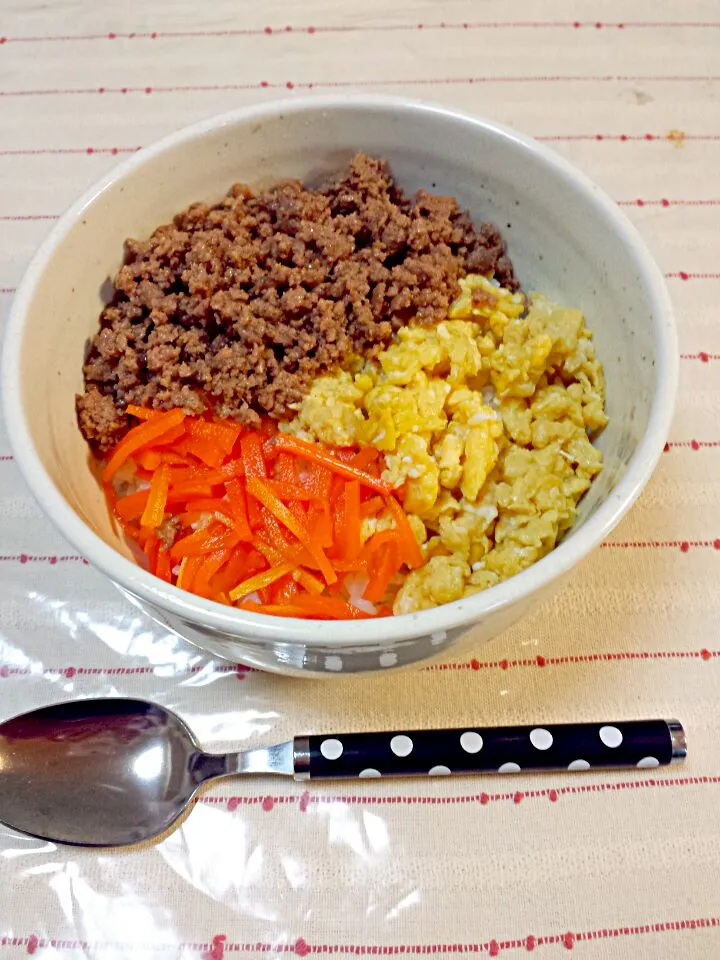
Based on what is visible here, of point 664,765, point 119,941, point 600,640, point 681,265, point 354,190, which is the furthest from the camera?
point 681,265

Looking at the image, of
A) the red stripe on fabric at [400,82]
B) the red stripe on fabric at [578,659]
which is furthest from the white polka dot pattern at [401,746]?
the red stripe on fabric at [400,82]

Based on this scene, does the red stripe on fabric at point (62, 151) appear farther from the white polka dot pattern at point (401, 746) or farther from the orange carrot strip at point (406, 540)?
the white polka dot pattern at point (401, 746)

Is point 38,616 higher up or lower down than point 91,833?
higher up

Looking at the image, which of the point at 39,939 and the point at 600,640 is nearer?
the point at 39,939

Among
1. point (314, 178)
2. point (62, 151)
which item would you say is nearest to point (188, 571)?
point (314, 178)

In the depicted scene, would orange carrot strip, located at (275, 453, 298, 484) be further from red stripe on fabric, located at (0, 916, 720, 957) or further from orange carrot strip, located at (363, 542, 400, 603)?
red stripe on fabric, located at (0, 916, 720, 957)

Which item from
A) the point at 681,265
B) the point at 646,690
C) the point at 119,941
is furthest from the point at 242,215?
the point at 119,941

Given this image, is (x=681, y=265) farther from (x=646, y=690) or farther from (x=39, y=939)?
(x=39, y=939)

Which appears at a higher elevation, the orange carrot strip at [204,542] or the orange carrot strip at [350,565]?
the orange carrot strip at [204,542]
